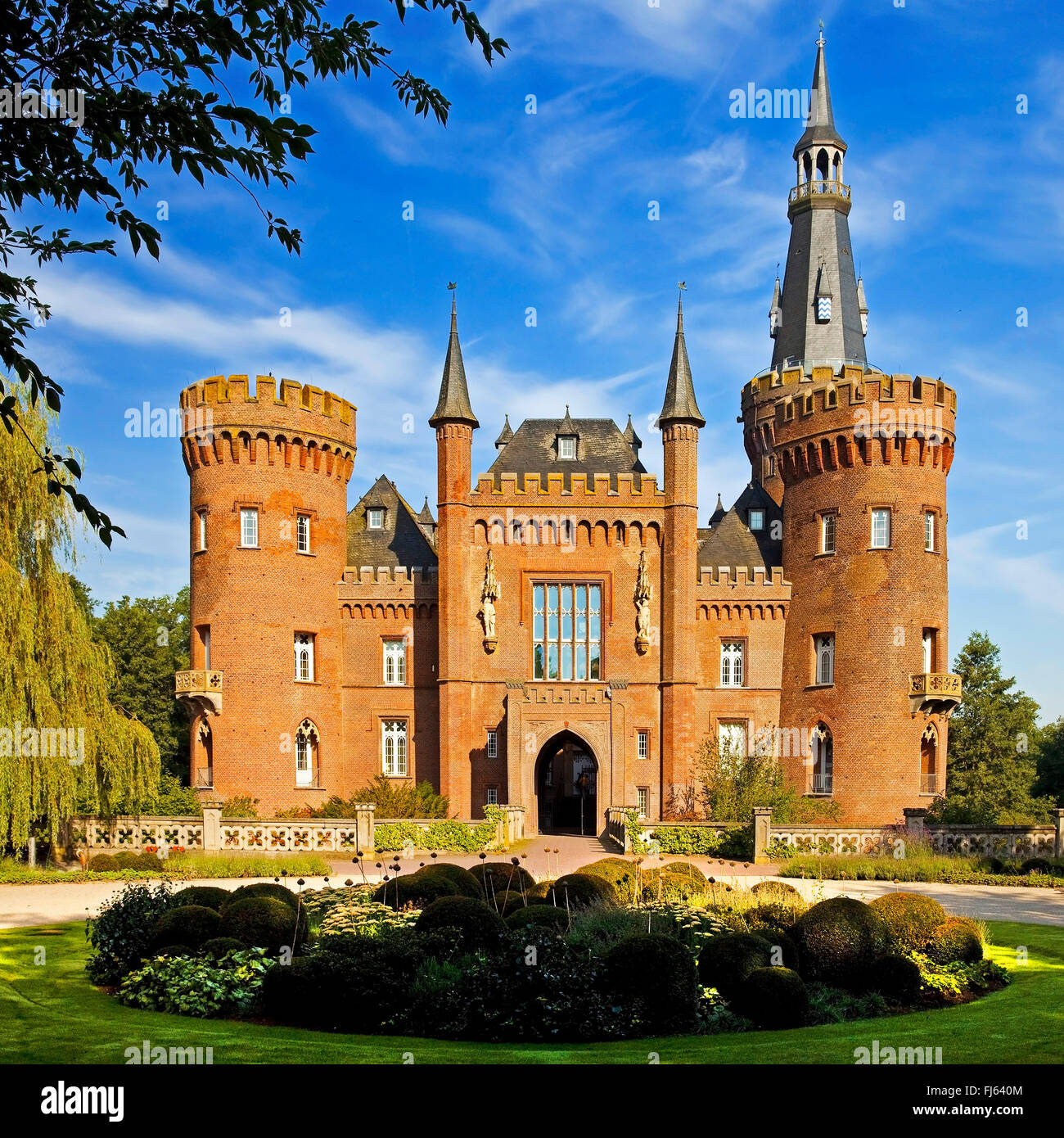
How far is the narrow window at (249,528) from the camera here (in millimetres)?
37969

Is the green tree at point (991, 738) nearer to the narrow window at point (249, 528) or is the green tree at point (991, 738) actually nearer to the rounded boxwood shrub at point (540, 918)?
the narrow window at point (249, 528)

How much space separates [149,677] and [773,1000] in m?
41.3

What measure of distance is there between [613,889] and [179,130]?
499 inches

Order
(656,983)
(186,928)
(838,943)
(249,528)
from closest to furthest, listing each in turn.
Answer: (656,983), (838,943), (186,928), (249,528)

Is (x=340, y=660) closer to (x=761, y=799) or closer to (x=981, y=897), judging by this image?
(x=761, y=799)

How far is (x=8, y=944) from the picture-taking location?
16.2m

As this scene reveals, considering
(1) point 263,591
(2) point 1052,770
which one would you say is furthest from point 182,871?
(2) point 1052,770

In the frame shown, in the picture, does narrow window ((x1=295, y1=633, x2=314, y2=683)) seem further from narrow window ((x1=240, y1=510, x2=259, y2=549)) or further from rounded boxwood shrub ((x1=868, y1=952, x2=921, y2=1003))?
rounded boxwood shrub ((x1=868, y1=952, x2=921, y2=1003))

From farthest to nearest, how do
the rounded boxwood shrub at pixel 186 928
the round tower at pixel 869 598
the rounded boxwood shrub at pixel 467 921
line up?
the round tower at pixel 869 598
the rounded boxwood shrub at pixel 186 928
the rounded boxwood shrub at pixel 467 921

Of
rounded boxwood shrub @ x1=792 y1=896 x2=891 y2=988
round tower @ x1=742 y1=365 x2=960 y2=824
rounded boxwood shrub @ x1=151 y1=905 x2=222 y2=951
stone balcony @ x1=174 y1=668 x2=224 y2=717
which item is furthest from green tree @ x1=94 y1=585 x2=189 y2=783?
rounded boxwood shrub @ x1=792 y1=896 x2=891 y2=988

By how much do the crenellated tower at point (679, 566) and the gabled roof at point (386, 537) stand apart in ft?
28.8

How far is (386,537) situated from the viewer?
4244 cm

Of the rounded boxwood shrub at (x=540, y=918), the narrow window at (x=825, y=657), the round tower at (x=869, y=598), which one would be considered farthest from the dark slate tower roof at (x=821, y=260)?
the rounded boxwood shrub at (x=540, y=918)

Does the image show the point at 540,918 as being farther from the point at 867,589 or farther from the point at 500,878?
the point at 867,589
